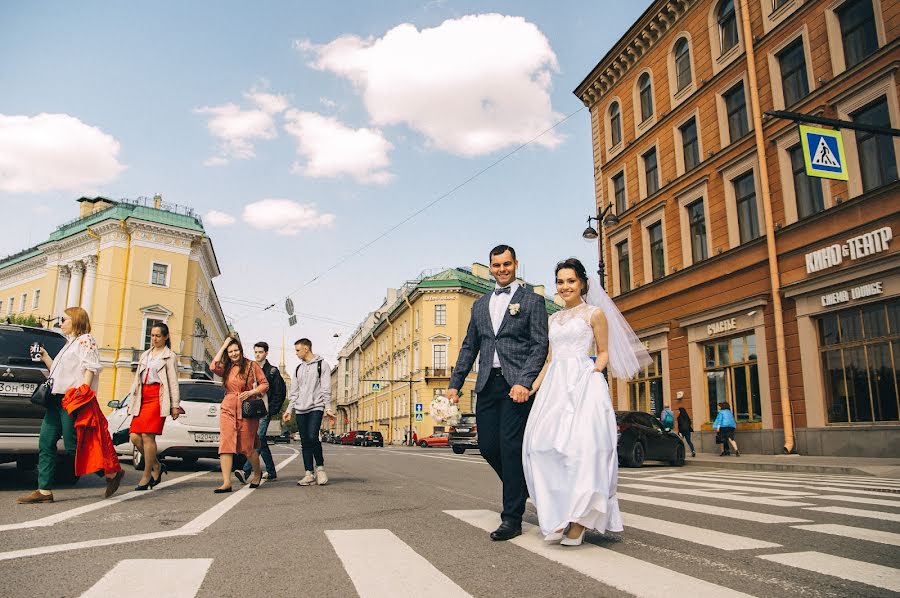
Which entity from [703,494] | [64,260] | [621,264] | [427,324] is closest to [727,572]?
[703,494]

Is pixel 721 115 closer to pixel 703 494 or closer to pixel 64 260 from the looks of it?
pixel 703 494

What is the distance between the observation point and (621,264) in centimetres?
2775

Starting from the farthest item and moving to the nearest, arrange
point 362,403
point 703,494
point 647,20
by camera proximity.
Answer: point 362,403 → point 647,20 → point 703,494

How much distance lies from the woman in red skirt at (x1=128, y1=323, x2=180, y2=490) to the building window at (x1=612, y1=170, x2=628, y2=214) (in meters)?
22.6

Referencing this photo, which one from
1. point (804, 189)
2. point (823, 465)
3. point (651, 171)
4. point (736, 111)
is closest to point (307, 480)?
point (823, 465)

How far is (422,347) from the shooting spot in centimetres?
5375

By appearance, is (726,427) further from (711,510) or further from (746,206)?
(711,510)

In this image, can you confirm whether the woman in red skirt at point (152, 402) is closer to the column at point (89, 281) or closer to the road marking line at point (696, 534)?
the road marking line at point (696, 534)

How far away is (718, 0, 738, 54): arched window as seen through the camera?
2117 centimetres

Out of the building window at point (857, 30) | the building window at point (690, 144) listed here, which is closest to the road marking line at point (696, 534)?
the building window at point (857, 30)

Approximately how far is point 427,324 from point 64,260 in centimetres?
3066

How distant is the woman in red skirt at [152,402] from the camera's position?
24.7 feet

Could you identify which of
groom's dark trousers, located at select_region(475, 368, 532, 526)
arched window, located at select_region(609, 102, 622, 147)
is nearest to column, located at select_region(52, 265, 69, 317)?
arched window, located at select_region(609, 102, 622, 147)

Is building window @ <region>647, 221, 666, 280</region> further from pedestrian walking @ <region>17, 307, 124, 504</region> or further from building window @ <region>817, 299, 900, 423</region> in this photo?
pedestrian walking @ <region>17, 307, 124, 504</region>
